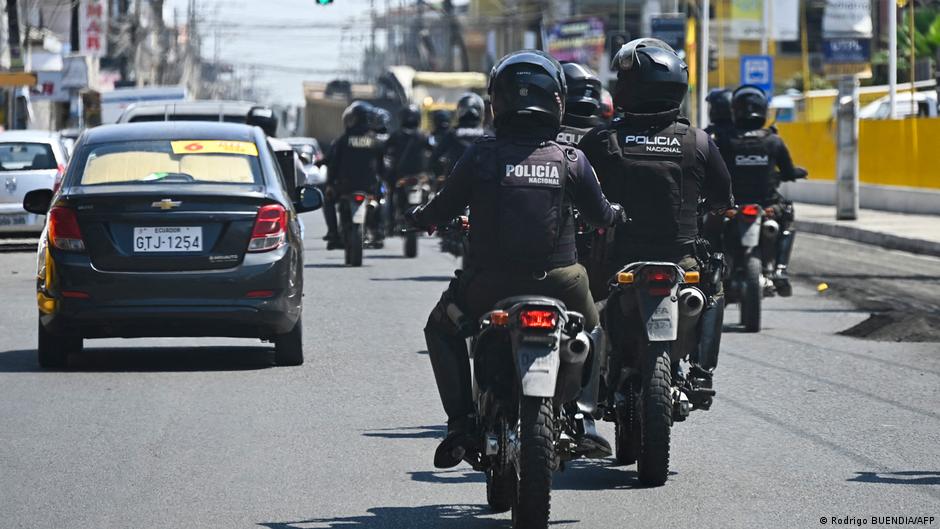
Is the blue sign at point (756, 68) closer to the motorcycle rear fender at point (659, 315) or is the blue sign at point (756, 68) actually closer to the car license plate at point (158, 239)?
the car license plate at point (158, 239)

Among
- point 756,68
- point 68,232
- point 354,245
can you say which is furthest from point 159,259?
point 756,68

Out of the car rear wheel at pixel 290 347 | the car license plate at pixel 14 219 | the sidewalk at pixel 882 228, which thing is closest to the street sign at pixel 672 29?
the sidewalk at pixel 882 228

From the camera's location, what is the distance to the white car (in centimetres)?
2461

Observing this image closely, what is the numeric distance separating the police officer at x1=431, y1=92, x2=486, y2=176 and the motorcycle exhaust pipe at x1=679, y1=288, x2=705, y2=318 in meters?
12.5

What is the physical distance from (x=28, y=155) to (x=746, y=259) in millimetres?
14213

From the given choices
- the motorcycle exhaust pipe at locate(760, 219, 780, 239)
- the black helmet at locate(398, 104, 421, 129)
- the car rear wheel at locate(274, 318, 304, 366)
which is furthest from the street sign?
the car rear wheel at locate(274, 318, 304, 366)

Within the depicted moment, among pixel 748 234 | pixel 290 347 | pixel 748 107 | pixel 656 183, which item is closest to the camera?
pixel 656 183

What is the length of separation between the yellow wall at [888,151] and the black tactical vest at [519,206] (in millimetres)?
26183

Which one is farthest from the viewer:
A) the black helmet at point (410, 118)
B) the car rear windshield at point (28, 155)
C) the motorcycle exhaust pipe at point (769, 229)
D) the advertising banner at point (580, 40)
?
the advertising banner at point (580, 40)

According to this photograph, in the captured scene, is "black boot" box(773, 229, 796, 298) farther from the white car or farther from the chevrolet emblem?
the white car

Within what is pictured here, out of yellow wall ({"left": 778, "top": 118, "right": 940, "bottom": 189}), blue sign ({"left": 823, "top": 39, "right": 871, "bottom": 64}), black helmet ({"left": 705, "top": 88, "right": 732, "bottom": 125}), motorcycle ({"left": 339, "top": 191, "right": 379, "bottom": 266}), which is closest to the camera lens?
black helmet ({"left": 705, "top": 88, "right": 732, "bottom": 125})

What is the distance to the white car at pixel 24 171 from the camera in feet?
80.7

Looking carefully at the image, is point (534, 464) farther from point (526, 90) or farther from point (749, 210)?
point (749, 210)

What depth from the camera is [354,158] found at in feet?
69.8
